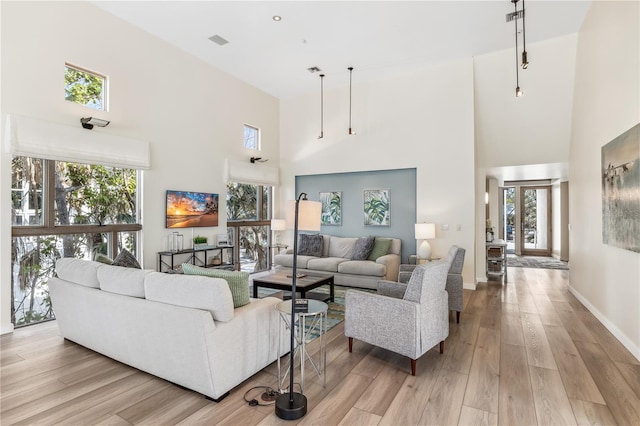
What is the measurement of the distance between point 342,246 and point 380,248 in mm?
842

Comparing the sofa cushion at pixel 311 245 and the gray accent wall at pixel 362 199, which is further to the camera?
the sofa cushion at pixel 311 245

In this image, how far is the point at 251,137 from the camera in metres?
7.51

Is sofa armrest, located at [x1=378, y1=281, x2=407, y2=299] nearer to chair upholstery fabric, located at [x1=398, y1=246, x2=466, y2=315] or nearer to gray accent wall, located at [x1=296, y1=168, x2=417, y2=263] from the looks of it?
chair upholstery fabric, located at [x1=398, y1=246, x2=466, y2=315]

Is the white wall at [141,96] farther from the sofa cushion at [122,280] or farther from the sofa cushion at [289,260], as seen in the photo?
the sofa cushion at [122,280]

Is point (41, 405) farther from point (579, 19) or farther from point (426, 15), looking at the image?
point (579, 19)

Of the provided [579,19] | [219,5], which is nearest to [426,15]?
[579,19]

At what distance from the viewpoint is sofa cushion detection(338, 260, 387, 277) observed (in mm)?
5938

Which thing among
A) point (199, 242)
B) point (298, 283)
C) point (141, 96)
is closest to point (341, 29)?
point (141, 96)

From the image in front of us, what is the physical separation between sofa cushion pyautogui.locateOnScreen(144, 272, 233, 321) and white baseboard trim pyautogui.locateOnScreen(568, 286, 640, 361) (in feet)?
12.3

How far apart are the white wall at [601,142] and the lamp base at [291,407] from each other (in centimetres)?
317

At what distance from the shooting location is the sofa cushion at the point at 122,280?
9.22ft

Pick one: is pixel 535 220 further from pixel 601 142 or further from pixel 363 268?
pixel 363 268

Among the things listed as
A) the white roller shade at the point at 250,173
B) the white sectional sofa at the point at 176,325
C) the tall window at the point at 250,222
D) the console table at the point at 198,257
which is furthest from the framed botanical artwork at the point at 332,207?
the white sectional sofa at the point at 176,325

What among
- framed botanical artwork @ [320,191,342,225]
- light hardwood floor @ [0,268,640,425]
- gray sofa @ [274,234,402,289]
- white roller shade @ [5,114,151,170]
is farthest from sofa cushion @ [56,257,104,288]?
framed botanical artwork @ [320,191,342,225]
